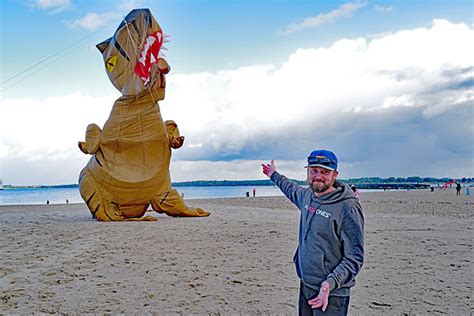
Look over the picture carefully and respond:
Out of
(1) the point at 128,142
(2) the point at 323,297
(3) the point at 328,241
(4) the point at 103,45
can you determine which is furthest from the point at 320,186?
(4) the point at 103,45

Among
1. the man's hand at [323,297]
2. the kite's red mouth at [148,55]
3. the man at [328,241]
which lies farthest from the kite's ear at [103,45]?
the man's hand at [323,297]

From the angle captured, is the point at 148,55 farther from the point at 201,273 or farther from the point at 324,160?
the point at 324,160

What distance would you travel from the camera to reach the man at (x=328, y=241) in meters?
2.78

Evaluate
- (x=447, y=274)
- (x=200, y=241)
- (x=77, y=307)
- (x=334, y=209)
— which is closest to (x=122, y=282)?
(x=77, y=307)

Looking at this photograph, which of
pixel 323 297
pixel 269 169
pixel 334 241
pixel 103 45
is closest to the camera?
pixel 323 297

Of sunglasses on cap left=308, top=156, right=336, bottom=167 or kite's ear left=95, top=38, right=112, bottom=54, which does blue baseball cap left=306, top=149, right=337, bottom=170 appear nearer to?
sunglasses on cap left=308, top=156, right=336, bottom=167

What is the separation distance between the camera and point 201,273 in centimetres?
629

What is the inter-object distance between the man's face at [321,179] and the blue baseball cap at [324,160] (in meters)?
0.03

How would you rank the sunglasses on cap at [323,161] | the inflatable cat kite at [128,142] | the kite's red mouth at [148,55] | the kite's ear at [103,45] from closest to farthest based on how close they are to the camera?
the sunglasses on cap at [323,161]
the kite's red mouth at [148,55]
the inflatable cat kite at [128,142]
the kite's ear at [103,45]

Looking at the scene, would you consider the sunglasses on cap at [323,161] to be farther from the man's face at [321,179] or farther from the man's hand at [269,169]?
the man's hand at [269,169]

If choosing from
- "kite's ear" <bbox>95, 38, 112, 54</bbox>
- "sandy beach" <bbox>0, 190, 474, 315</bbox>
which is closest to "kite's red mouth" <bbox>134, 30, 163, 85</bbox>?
"kite's ear" <bbox>95, 38, 112, 54</bbox>

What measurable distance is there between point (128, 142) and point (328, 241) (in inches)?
403

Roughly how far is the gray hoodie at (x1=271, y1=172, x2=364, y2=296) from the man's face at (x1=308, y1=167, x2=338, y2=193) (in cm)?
6

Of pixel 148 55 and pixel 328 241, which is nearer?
pixel 328 241
